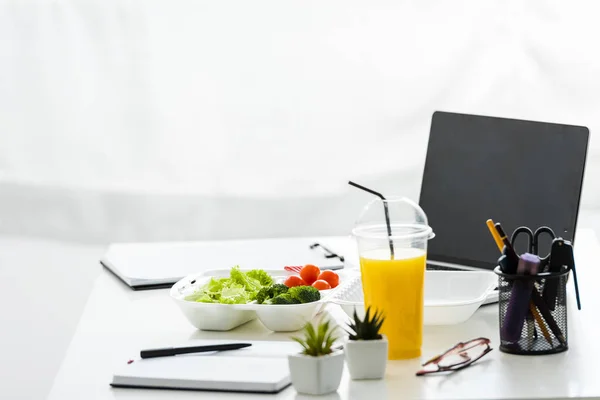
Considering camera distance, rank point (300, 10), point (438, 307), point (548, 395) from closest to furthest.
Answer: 1. point (548, 395)
2. point (438, 307)
3. point (300, 10)

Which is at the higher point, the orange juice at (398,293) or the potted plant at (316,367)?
the orange juice at (398,293)

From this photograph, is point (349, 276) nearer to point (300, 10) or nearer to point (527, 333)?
point (527, 333)

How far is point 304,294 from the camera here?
131cm

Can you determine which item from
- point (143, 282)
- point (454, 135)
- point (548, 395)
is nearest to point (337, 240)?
point (454, 135)

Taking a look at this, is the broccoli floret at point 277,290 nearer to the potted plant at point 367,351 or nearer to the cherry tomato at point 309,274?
the cherry tomato at point 309,274

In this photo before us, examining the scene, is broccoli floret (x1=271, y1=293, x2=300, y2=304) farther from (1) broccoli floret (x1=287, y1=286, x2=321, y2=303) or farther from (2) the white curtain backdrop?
(2) the white curtain backdrop

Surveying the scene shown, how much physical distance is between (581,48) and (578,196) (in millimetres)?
1090

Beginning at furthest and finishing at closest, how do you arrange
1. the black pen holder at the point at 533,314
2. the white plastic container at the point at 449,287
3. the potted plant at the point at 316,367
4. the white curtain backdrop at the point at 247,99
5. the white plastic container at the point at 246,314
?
the white curtain backdrop at the point at 247,99 → the white plastic container at the point at 449,287 → the white plastic container at the point at 246,314 → the black pen holder at the point at 533,314 → the potted plant at the point at 316,367

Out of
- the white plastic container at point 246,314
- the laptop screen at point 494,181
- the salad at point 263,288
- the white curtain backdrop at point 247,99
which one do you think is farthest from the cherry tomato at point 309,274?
the white curtain backdrop at point 247,99

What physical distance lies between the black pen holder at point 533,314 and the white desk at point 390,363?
16 mm

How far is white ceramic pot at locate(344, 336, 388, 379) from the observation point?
1.09 m

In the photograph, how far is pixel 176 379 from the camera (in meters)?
1.09

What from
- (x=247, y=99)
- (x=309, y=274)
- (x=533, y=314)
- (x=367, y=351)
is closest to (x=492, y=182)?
(x=309, y=274)

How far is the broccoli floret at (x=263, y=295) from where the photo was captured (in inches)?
52.6
